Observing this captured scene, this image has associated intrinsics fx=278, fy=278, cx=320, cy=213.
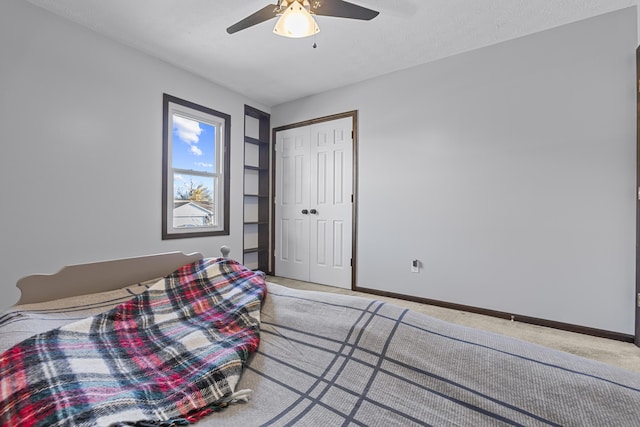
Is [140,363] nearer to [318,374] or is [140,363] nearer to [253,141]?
[318,374]

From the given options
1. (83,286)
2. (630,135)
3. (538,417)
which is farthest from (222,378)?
(630,135)

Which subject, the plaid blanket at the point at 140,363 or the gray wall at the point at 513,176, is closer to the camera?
the plaid blanket at the point at 140,363

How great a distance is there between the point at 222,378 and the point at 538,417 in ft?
2.51

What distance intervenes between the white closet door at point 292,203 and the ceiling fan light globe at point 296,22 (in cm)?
208

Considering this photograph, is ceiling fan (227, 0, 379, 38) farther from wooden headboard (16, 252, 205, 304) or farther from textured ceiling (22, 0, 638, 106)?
wooden headboard (16, 252, 205, 304)

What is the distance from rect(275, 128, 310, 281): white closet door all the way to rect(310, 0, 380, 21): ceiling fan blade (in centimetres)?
210

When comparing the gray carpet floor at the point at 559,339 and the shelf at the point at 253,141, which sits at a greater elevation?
the shelf at the point at 253,141

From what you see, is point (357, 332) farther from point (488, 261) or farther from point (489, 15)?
point (489, 15)

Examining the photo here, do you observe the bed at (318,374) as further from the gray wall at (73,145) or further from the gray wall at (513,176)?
the gray wall at (513,176)

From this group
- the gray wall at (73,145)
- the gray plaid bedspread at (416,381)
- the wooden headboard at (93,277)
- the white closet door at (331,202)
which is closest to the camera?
the gray plaid bedspread at (416,381)

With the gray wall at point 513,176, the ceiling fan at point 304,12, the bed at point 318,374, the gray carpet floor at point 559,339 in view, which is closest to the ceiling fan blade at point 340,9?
the ceiling fan at point 304,12

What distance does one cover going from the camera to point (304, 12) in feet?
5.49

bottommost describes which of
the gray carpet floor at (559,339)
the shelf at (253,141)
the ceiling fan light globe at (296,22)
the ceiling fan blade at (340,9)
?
the gray carpet floor at (559,339)

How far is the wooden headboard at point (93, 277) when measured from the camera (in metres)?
1.28
